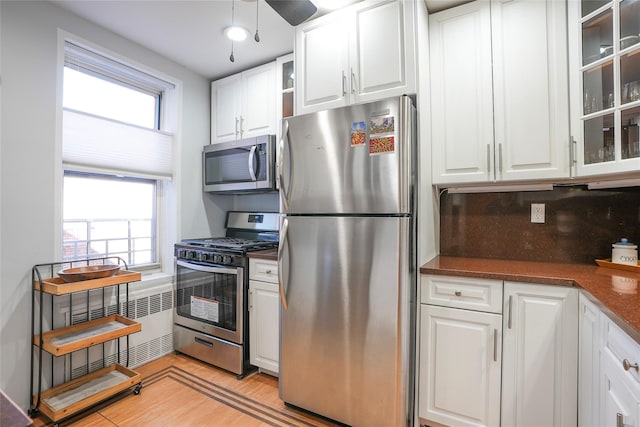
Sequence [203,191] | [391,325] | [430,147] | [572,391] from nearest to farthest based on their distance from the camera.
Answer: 1. [572,391]
2. [391,325]
3. [430,147]
4. [203,191]

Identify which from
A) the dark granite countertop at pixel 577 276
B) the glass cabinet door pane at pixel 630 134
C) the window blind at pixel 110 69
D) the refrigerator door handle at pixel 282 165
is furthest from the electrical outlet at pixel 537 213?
the window blind at pixel 110 69

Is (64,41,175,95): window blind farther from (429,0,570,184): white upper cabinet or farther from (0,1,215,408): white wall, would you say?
(429,0,570,184): white upper cabinet

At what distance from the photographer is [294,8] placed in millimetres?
1737

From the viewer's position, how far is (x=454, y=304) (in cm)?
160

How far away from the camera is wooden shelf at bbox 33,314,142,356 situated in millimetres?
1791

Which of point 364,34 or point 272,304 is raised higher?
point 364,34

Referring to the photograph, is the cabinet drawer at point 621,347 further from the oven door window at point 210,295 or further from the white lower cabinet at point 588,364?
the oven door window at point 210,295

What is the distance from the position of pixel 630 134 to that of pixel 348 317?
1.57m

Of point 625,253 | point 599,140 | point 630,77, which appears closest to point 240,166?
point 599,140

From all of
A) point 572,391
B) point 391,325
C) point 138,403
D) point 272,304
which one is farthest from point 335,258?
point 138,403

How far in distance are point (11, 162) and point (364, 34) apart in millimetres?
2189

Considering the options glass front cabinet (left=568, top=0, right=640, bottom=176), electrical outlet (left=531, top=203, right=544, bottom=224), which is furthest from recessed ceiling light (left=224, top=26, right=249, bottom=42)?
electrical outlet (left=531, top=203, right=544, bottom=224)

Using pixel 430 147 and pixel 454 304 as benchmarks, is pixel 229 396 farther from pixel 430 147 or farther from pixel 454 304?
pixel 430 147

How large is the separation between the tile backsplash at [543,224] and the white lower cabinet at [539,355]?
1.86ft
